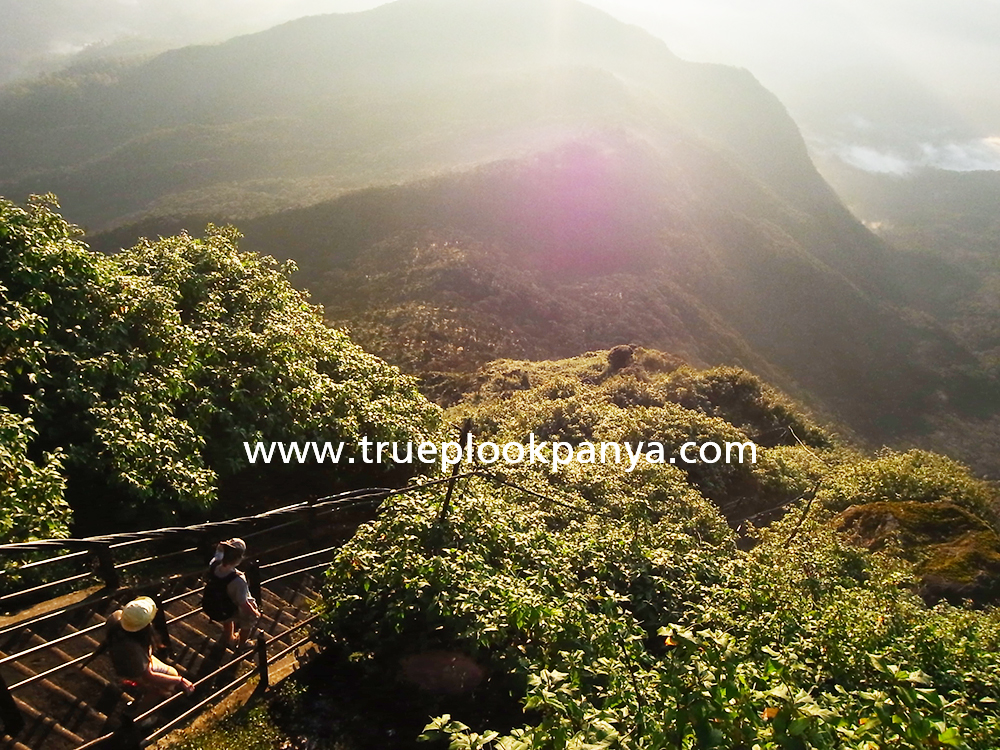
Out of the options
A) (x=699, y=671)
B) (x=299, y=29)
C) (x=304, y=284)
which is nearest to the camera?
(x=699, y=671)

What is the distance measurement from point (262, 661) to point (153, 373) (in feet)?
13.2

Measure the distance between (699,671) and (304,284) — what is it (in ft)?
112

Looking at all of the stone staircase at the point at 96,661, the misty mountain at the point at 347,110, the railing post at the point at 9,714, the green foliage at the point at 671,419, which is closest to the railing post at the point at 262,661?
the stone staircase at the point at 96,661

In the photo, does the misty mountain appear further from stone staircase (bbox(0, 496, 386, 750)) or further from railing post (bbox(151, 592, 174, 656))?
railing post (bbox(151, 592, 174, 656))

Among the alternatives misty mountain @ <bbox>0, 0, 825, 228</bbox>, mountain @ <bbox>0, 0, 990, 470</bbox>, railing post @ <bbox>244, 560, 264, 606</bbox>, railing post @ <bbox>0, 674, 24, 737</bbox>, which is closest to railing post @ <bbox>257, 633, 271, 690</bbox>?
railing post @ <bbox>244, 560, 264, 606</bbox>

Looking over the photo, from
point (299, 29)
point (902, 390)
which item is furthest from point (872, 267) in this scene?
point (299, 29)

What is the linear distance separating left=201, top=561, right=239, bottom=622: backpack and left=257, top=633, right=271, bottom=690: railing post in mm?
549

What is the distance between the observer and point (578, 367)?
73.4ft

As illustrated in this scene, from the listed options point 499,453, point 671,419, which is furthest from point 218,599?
point 671,419

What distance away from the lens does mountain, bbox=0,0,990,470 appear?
3478 cm

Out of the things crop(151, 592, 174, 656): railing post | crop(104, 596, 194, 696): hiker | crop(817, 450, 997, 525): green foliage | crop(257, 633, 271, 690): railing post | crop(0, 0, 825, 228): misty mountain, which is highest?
crop(0, 0, 825, 228): misty mountain

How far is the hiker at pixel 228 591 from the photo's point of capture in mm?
5137

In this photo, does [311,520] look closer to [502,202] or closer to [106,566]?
[106,566]

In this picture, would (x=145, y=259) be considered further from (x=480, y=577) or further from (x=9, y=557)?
(x=480, y=577)
